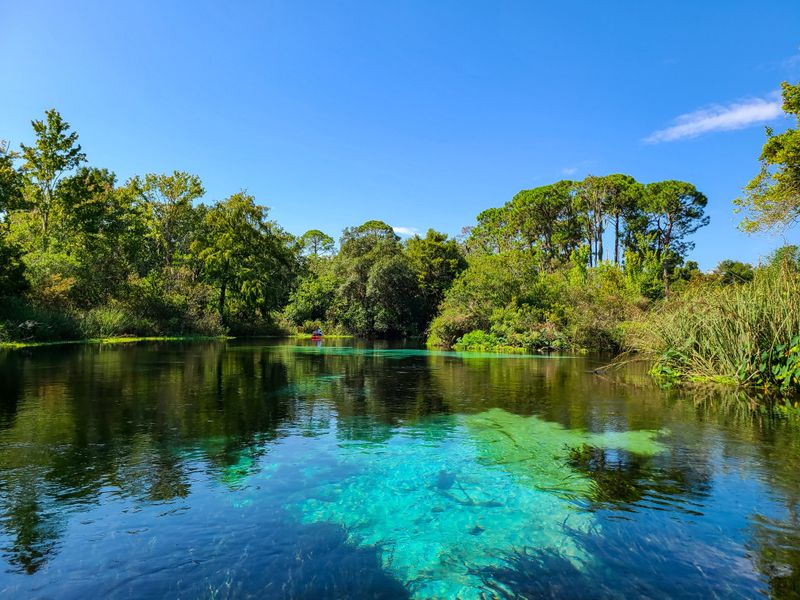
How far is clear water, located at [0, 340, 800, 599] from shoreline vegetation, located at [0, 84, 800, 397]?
463 centimetres

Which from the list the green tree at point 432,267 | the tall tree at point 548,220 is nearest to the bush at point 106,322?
the green tree at point 432,267

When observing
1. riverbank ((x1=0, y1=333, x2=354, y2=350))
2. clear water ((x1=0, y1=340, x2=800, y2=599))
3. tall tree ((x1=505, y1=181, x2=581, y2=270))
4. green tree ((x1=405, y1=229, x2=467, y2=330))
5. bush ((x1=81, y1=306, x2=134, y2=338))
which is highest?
tall tree ((x1=505, y1=181, x2=581, y2=270))

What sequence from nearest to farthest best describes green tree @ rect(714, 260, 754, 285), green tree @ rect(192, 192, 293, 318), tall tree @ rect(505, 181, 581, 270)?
1. green tree @ rect(714, 260, 754, 285)
2. green tree @ rect(192, 192, 293, 318)
3. tall tree @ rect(505, 181, 581, 270)

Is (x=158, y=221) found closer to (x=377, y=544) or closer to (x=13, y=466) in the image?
(x=13, y=466)

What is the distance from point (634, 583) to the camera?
13.2 feet

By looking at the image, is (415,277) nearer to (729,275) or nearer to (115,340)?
(115,340)

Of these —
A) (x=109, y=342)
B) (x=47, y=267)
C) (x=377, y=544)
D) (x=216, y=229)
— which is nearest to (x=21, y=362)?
(x=109, y=342)

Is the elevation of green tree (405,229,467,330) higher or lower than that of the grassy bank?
higher

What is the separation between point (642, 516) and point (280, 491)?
425cm

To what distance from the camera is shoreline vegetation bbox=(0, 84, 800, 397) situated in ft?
51.8

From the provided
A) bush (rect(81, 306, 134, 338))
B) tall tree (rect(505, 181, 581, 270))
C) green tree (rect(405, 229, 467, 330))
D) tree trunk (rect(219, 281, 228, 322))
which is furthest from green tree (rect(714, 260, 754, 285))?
tree trunk (rect(219, 281, 228, 322))

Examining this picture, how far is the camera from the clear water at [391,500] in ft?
13.3

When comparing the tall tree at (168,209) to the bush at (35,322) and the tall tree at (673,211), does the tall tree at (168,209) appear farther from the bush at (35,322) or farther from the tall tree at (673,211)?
the tall tree at (673,211)

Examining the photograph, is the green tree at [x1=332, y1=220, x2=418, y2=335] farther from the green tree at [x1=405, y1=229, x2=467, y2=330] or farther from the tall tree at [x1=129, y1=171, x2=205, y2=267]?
the tall tree at [x1=129, y1=171, x2=205, y2=267]
